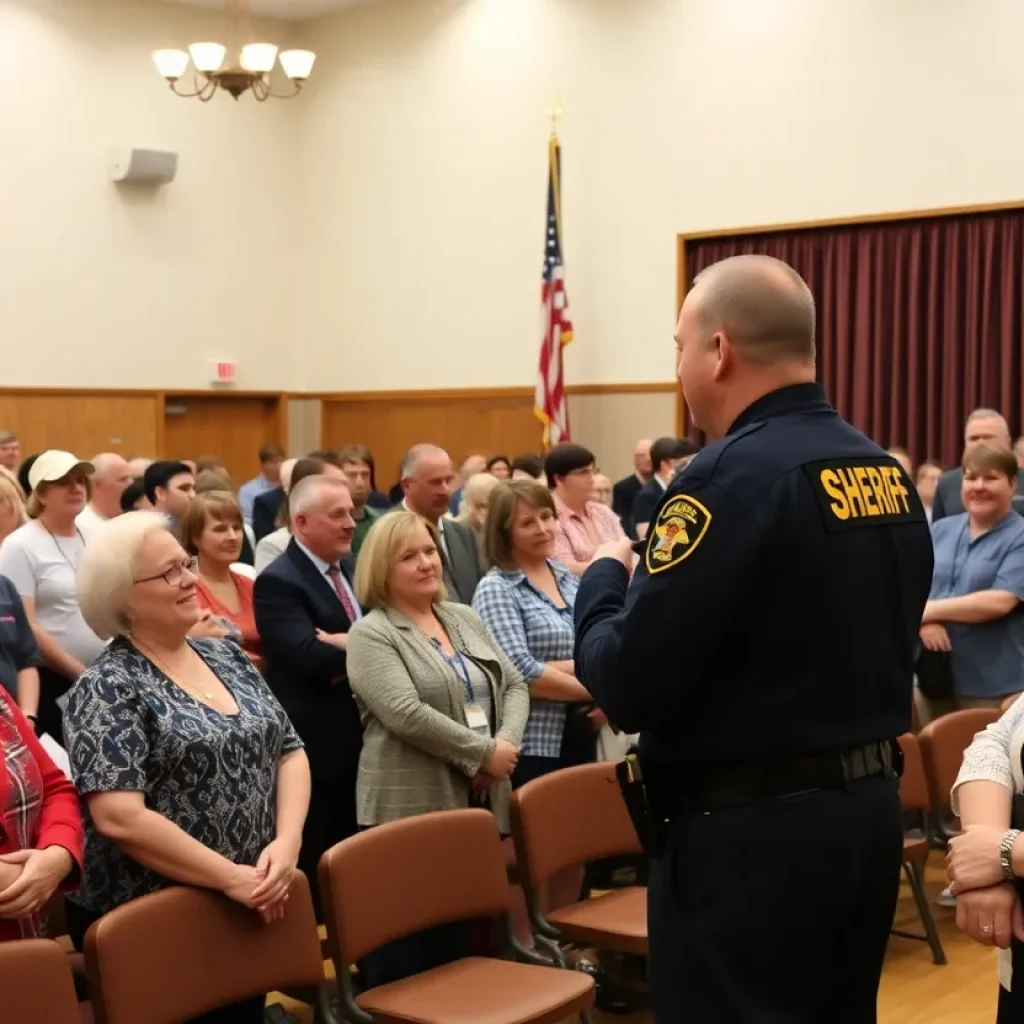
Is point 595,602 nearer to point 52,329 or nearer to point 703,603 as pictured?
point 703,603

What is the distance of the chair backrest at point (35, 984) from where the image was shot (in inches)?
97.5

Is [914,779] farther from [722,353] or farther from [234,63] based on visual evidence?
[234,63]

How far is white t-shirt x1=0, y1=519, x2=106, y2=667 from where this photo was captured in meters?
4.92

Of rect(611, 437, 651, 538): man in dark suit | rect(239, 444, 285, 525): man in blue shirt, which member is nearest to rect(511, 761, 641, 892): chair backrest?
rect(611, 437, 651, 538): man in dark suit

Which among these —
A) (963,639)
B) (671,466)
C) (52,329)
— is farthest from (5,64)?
(963,639)

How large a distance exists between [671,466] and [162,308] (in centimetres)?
594

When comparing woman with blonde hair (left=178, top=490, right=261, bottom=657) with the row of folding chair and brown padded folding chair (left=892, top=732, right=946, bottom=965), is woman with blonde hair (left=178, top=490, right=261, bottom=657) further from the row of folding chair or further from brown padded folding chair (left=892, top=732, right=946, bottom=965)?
brown padded folding chair (left=892, top=732, right=946, bottom=965)

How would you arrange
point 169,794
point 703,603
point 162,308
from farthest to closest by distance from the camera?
point 162,308
point 169,794
point 703,603

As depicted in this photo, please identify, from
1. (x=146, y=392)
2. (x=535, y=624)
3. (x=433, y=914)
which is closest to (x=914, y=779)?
(x=535, y=624)

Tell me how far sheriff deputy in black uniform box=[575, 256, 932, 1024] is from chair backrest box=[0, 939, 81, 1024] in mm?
1035

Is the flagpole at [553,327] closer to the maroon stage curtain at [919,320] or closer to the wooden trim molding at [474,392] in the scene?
the wooden trim molding at [474,392]

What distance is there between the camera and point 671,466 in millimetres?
8203

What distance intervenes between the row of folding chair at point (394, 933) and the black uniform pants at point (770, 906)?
929 mm

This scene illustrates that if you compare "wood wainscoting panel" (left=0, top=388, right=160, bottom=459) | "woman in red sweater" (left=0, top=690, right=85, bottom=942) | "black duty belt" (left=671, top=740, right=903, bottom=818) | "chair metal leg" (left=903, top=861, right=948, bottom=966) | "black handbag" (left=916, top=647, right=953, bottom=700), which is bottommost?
"chair metal leg" (left=903, top=861, right=948, bottom=966)
